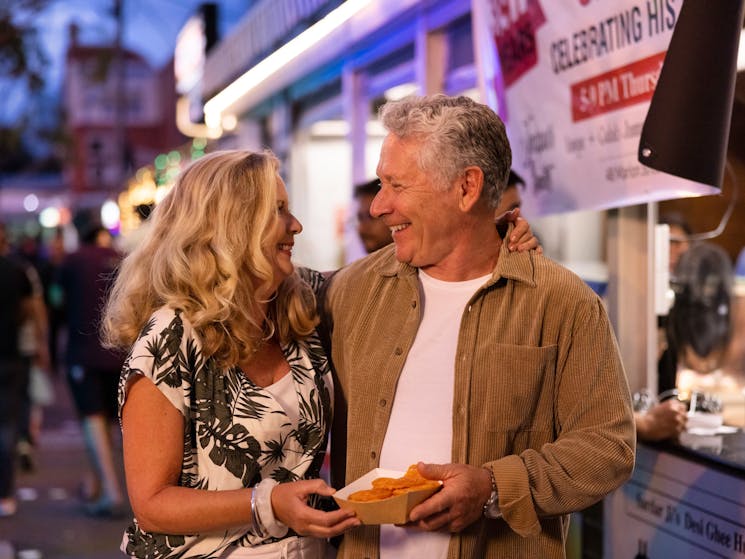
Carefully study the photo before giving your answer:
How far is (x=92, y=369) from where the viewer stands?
30.4ft

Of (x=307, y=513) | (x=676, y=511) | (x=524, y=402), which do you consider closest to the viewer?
(x=307, y=513)

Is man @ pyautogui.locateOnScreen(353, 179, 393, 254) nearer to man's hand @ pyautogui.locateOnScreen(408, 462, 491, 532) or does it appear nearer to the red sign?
the red sign

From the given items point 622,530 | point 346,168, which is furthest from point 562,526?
point 346,168

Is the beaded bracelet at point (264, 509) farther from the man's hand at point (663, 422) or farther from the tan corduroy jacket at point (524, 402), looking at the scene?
the man's hand at point (663, 422)

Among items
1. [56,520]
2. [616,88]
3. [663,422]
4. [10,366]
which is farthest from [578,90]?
[10,366]

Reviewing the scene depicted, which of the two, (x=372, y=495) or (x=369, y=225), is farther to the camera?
Answer: (x=369, y=225)

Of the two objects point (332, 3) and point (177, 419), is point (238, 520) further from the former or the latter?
point (332, 3)

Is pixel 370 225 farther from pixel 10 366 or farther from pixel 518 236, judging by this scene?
pixel 10 366

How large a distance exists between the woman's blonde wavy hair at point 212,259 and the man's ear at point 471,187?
0.52 metres

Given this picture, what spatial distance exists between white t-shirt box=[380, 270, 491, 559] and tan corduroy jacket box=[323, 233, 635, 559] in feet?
0.10

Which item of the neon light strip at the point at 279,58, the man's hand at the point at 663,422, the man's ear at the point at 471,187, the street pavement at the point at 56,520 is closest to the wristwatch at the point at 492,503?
the man's ear at the point at 471,187

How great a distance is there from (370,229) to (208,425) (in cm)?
329

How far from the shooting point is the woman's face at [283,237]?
10.8 ft

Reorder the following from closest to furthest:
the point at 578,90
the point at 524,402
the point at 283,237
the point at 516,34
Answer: the point at 524,402 → the point at 283,237 → the point at 578,90 → the point at 516,34
